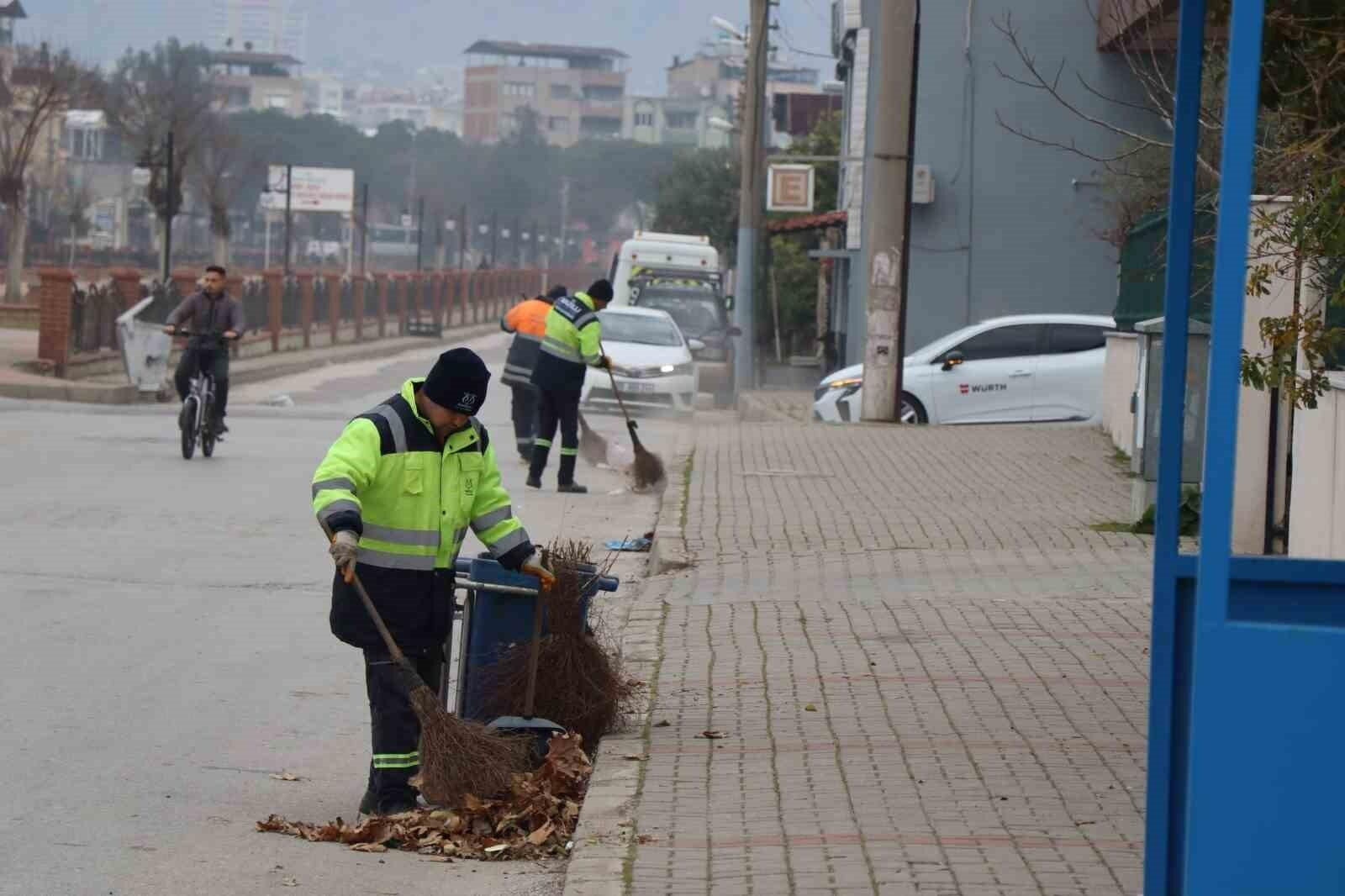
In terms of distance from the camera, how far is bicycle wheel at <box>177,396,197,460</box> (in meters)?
17.5

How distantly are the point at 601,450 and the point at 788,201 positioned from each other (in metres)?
14.4

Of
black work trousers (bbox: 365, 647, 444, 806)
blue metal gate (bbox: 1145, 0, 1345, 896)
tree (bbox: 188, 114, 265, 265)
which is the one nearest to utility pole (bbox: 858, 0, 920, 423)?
black work trousers (bbox: 365, 647, 444, 806)

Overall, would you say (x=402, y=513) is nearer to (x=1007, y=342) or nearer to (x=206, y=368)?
(x=206, y=368)

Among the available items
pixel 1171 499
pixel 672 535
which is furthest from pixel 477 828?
pixel 672 535

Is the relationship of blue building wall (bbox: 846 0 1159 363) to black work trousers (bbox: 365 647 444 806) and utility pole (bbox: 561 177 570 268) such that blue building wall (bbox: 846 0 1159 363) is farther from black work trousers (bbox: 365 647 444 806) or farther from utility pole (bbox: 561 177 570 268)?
utility pole (bbox: 561 177 570 268)

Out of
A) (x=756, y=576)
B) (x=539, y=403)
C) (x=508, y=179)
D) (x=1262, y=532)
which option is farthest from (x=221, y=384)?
(x=508, y=179)

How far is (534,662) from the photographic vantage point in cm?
680

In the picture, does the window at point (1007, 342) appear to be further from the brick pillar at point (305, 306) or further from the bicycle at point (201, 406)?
the brick pillar at point (305, 306)

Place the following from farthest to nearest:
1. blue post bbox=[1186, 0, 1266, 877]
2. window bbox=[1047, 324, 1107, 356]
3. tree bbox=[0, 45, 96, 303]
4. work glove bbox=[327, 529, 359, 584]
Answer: tree bbox=[0, 45, 96, 303] → window bbox=[1047, 324, 1107, 356] → work glove bbox=[327, 529, 359, 584] → blue post bbox=[1186, 0, 1266, 877]

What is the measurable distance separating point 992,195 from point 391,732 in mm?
25005

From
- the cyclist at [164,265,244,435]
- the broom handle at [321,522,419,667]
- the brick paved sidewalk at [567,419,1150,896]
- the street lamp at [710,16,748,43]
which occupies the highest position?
the street lamp at [710,16,748,43]

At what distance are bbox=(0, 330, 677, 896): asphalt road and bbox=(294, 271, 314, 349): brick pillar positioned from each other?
939 inches

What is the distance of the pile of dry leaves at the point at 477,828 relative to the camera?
20.2ft

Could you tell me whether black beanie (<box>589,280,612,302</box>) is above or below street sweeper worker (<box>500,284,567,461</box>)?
above
